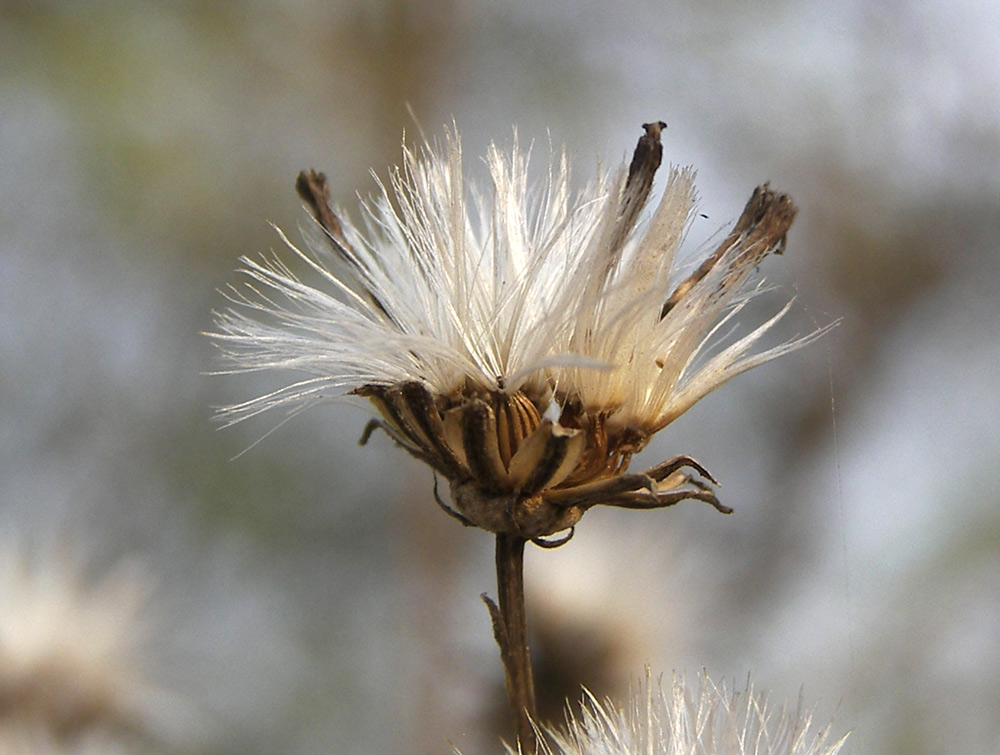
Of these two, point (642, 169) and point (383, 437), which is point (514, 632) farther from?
point (383, 437)

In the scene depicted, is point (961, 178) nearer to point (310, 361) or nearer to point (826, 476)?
point (826, 476)

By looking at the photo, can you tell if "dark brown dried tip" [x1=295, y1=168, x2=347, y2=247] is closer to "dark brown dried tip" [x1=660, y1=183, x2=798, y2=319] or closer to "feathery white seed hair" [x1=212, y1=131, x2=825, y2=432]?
"feathery white seed hair" [x1=212, y1=131, x2=825, y2=432]

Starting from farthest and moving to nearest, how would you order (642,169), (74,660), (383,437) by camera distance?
(383,437)
(74,660)
(642,169)

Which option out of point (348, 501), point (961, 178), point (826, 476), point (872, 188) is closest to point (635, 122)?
point (872, 188)

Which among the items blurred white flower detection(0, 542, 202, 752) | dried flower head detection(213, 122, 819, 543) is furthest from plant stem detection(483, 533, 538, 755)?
blurred white flower detection(0, 542, 202, 752)

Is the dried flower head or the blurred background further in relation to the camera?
the blurred background

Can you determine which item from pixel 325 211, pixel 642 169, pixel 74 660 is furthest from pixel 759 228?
pixel 74 660
